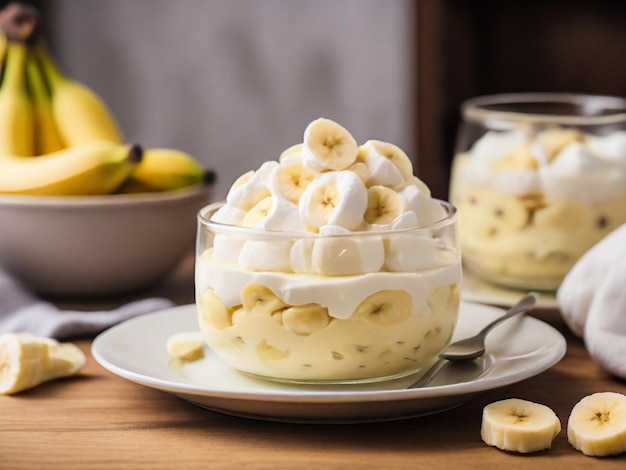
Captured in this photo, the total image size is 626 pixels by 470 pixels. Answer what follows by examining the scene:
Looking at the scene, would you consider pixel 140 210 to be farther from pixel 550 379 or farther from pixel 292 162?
pixel 550 379

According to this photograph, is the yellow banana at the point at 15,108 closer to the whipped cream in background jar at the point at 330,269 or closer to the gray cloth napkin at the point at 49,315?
the gray cloth napkin at the point at 49,315

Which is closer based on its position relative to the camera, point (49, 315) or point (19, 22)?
point (49, 315)

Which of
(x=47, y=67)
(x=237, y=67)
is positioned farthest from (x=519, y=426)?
(x=237, y=67)

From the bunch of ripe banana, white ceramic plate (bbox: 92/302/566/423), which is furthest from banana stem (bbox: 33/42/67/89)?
white ceramic plate (bbox: 92/302/566/423)

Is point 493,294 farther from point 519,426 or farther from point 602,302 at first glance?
point 519,426

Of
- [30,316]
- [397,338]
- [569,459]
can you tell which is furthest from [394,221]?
[30,316]

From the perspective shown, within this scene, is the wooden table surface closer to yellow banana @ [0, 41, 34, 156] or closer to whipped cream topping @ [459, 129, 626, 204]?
whipped cream topping @ [459, 129, 626, 204]
